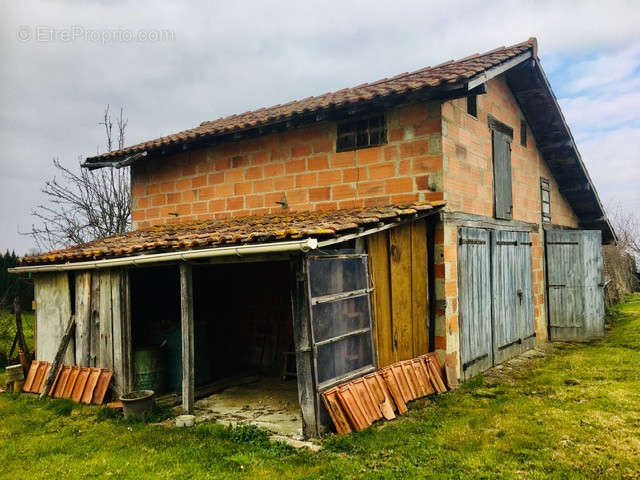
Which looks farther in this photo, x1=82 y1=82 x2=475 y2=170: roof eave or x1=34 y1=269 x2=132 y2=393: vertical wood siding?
x1=34 y1=269 x2=132 y2=393: vertical wood siding

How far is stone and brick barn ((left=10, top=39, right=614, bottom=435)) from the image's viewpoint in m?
5.96

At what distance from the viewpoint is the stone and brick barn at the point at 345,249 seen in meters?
5.96

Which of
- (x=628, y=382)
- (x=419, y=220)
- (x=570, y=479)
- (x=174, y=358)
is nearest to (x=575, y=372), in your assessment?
(x=628, y=382)

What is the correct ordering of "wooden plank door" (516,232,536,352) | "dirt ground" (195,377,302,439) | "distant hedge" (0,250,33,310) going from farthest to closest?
1. "distant hedge" (0,250,33,310)
2. "wooden plank door" (516,232,536,352)
3. "dirt ground" (195,377,302,439)

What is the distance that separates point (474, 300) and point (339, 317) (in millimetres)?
3225

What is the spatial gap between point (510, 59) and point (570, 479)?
6.50 metres

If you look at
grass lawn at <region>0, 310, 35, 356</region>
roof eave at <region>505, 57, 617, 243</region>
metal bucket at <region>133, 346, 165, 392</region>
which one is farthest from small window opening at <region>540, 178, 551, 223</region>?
grass lawn at <region>0, 310, 35, 356</region>

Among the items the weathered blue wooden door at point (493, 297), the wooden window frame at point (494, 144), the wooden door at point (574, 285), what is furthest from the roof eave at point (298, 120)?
the wooden door at point (574, 285)

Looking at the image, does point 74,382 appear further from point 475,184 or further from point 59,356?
point 475,184

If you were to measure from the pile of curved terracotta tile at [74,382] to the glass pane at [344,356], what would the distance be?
356 cm

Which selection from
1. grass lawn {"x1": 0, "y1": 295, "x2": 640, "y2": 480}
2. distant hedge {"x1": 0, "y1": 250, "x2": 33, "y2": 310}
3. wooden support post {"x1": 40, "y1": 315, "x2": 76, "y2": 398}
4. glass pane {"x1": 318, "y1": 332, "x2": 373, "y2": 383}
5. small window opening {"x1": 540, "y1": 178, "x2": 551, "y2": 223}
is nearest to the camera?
grass lawn {"x1": 0, "y1": 295, "x2": 640, "y2": 480}

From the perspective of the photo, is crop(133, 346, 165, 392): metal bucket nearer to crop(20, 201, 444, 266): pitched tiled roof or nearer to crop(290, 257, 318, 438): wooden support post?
crop(20, 201, 444, 266): pitched tiled roof

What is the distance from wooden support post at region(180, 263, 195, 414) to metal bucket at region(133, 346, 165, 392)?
58.1 inches

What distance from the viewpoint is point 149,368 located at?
7.64 m
